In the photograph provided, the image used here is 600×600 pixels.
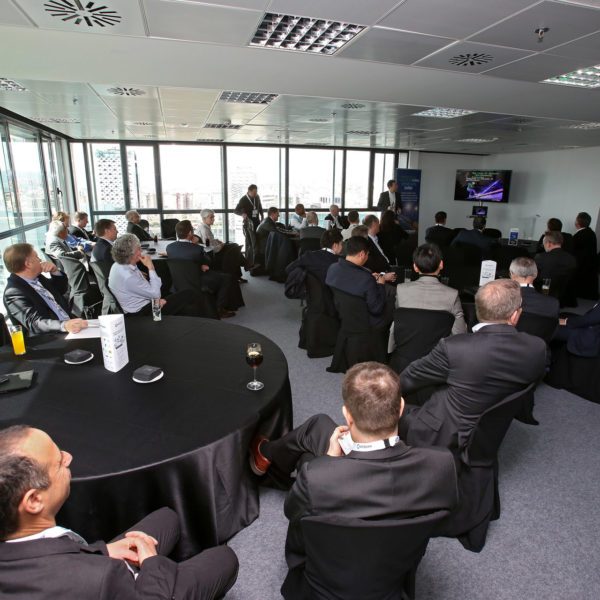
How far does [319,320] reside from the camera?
4.40 meters

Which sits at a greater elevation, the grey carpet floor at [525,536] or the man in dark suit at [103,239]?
the man in dark suit at [103,239]

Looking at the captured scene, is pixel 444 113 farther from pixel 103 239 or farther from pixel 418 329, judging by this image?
pixel 103 239

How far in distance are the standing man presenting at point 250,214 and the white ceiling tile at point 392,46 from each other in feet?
16.0

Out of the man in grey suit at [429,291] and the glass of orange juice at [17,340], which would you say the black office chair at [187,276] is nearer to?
the glass of orange juice at [17,340]

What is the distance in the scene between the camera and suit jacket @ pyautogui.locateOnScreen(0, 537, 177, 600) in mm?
→ 905

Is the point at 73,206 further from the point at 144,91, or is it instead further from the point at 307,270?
the point at 307,270

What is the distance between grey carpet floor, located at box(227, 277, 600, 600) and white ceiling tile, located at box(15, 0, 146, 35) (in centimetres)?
313

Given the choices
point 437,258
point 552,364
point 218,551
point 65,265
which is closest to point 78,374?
point 218,551

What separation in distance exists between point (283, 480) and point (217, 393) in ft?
2.20

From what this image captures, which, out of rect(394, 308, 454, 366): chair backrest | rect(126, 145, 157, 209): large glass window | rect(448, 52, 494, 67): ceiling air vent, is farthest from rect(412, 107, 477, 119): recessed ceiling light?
rect(126, 145, 157, 209): large glass window

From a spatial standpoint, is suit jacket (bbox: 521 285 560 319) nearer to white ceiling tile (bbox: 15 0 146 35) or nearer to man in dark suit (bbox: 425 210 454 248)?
white ceiling tile (bbox: 15 0 146 35)

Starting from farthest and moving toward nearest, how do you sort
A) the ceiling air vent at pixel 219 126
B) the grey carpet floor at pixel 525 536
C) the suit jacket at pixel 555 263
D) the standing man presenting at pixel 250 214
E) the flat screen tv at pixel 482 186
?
the flat screen tv at pixel 482 186 < the standing man presenting at pixel 250 214 < the ceiling air vent at pixel 219 126 < the suit jacket at pixel 555 263 < the grey carpet floor at pixel 525 536

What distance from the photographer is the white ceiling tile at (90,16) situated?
8.97ft

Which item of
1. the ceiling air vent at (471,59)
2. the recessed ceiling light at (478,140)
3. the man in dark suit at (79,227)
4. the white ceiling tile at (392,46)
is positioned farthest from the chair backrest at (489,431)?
the recessed ceiling light at (478,140)
